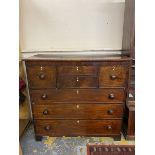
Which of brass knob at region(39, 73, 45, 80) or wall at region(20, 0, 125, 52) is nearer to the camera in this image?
brass knob at region(39, 73, 45, 80)

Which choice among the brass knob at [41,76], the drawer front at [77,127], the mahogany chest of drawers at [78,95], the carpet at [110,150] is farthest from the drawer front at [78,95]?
the carpet at [110,150]

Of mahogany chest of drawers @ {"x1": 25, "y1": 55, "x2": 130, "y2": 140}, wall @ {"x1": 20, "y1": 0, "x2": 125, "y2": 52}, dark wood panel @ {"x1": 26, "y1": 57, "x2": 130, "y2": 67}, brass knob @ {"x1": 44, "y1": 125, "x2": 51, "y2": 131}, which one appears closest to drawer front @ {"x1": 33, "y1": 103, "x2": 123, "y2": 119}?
mahogany chest of drawers @ {"x1": 25, "y1": 55, "x2": 130, "y2": 140}

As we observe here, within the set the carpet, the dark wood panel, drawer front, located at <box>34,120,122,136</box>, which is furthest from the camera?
drawer front, located at <box>34,120,122,136</box>

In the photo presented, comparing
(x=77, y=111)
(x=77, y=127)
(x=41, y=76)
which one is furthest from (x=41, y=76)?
(x=77, y=127)

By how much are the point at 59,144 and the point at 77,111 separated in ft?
1.41

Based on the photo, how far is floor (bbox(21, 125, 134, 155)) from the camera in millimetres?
1938

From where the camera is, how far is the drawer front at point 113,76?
5.92ft

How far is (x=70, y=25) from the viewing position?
7.03 ft

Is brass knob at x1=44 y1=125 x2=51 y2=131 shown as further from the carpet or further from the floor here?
the carpet

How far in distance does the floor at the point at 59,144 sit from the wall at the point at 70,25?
1.05 m

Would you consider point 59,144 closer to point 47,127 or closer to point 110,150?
point 47,127

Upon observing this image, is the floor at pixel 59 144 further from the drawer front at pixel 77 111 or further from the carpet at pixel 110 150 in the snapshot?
the drawer front at pixel 77 111

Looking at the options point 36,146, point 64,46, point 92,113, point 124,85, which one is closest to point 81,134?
point 92,113
